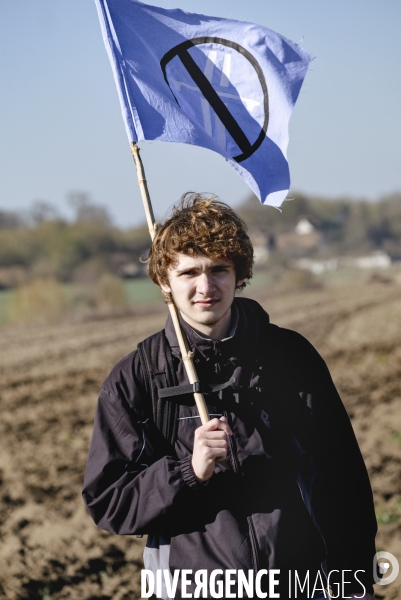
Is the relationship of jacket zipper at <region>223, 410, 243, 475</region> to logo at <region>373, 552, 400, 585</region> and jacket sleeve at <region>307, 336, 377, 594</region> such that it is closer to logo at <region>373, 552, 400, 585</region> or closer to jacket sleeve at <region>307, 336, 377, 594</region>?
jacket sleeve at <region>307, 336, 377, 594</region>

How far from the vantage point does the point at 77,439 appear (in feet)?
30.4

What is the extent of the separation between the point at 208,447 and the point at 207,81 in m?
1.53

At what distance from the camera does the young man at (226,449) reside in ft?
8.60

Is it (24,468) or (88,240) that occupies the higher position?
(88,240)

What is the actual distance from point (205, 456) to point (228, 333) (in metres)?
0.49

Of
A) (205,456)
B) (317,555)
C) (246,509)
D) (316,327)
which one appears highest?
(316,327)

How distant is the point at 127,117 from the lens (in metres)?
3.34

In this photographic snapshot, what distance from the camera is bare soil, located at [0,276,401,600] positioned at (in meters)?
5.93

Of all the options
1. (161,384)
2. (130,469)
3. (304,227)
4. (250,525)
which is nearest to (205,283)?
(161,384)

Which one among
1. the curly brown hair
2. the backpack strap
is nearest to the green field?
the curly brown hair

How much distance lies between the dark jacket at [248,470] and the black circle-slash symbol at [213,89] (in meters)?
0.75

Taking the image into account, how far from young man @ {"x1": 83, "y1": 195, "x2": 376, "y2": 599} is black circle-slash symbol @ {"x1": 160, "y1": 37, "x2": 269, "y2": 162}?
1.65 feet

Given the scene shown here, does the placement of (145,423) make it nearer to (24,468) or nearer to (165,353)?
(165,353)

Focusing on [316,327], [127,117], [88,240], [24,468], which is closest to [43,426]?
[24,468]
